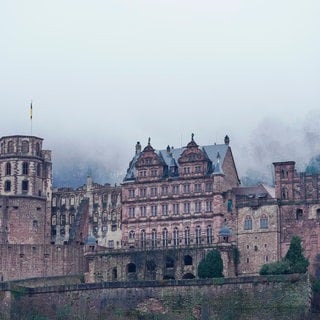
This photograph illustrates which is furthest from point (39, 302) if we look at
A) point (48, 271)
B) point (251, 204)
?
point (251, 204)

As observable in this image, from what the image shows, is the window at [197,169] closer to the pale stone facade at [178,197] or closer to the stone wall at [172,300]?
the pale stone facade at [178,197]

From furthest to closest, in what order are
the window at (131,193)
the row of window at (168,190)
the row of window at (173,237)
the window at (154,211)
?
the window at (131,193), the window at (154,211), the row of window at (168,190), the row of window at (173,237)

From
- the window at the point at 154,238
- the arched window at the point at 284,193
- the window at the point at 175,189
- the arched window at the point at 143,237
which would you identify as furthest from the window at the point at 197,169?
the arched window at the point at 284,193

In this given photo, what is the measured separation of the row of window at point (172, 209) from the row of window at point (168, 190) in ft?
3.79

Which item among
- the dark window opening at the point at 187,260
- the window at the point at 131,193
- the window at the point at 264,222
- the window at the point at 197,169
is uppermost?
the window at the point at 197,169

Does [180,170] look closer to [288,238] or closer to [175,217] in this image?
[175,217]

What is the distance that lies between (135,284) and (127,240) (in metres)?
19.6

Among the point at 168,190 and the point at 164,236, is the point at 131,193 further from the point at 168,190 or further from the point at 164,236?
the point at 164,236

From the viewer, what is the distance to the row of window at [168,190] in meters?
129

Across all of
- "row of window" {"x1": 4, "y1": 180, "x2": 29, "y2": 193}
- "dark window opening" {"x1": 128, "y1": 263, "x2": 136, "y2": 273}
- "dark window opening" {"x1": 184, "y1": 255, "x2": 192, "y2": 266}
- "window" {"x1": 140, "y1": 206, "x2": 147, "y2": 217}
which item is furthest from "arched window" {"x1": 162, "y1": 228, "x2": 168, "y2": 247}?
"row of window" {"x1": 4, "y1": 180, "x2": 29, "y2": 193}

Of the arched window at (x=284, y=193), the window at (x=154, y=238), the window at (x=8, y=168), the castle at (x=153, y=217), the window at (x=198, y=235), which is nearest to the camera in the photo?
the castle at (x=153, y=217)

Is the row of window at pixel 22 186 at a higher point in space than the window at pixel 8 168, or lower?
lower

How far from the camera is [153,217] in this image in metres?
131

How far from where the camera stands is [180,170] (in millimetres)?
130500
